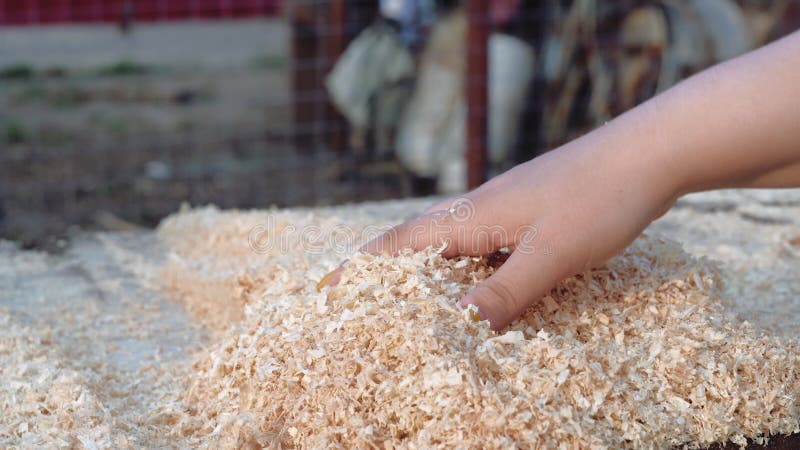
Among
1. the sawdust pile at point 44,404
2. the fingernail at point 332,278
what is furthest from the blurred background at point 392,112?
the fingernail at point 332,278

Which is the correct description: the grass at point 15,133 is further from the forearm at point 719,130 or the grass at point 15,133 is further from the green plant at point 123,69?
the forearm at point 719,130

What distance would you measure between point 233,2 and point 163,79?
2.10 ft

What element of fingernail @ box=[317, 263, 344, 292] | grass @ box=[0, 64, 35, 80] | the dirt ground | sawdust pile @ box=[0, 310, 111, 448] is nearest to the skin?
fingernail @ box=[317, 263, 344, 292]

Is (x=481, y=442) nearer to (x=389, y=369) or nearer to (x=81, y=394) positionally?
(x=389, y=369)

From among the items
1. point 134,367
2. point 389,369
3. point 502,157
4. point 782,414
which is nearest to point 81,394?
point 134,367

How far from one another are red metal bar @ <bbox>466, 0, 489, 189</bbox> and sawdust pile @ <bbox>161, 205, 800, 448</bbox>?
179 cm

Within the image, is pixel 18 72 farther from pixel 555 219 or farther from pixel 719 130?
pixel 719 130

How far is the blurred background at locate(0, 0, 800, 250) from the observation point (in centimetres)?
356

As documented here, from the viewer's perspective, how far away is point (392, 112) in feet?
13.6

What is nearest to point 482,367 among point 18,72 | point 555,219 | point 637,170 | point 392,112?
point 555,219

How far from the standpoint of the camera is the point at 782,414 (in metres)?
1.28

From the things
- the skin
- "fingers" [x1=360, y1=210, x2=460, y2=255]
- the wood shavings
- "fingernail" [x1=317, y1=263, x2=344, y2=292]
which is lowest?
the wood shavings

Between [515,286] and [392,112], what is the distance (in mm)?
2942

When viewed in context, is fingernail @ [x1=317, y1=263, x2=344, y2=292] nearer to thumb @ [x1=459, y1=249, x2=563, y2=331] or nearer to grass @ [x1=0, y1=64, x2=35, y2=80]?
thumb @ [x1=459, y1=249, x2=563, y2=331]
